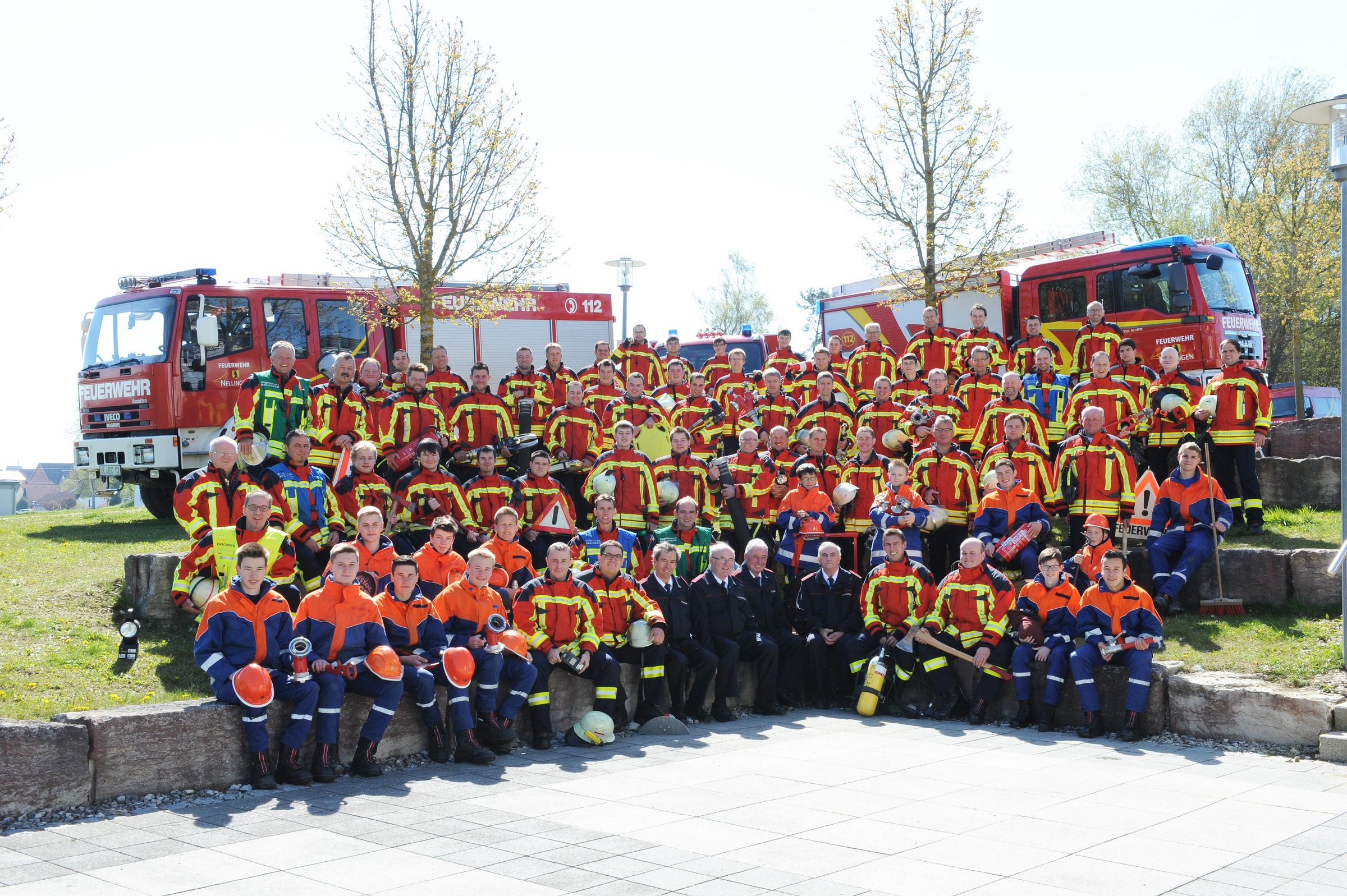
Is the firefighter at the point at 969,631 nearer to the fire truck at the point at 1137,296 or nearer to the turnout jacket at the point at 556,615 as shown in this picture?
the turnout jacket at the point at 556,615

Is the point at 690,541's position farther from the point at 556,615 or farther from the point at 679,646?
the point at 556,615

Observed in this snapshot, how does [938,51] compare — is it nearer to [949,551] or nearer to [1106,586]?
[949,551]

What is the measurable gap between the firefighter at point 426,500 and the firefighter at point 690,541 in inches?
77.2

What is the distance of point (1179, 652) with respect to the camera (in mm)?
9547

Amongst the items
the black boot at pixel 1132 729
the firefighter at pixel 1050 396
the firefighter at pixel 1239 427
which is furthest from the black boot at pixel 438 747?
the firefighter at pixel 1239 427

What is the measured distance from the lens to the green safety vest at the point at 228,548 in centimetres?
854

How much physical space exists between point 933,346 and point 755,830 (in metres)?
10.0

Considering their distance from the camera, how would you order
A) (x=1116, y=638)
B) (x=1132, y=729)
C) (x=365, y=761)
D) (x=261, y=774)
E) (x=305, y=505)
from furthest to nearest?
(x=305, y=505) < (x=1116, y=638) < (x=1132, y=729) < (x=365, y=761) < (x=261, y=774)

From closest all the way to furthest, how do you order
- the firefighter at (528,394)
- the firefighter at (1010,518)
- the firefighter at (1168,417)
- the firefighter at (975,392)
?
the firefighter at (1010,518) → the firefighter at (1168,417) → the firefighter at (975,392) → the firefighter at (528,394)

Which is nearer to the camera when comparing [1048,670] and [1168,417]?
[1048,670]

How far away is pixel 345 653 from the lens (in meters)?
7.79

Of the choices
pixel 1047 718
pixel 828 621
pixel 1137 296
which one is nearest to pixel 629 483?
pixel 828 621

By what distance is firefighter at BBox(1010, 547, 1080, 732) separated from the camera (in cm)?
933

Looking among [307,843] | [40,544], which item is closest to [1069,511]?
[307,843]
